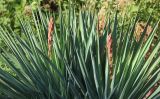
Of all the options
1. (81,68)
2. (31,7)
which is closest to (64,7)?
(31,7)

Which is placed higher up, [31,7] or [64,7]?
[31,7]

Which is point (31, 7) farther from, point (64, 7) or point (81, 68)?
point (81, 68)

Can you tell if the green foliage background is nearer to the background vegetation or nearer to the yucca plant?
the background vegetation

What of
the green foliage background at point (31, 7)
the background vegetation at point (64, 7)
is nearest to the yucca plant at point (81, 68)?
the background vegetation at point (64, 7)

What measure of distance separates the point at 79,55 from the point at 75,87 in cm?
24

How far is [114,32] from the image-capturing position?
3736 millimetres

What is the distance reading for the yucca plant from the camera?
329cm

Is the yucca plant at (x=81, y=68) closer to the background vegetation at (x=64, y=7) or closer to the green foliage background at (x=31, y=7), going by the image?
the background vegetation at (x=64, y=7)

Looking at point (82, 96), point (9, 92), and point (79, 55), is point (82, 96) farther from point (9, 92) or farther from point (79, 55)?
point (9, 92)

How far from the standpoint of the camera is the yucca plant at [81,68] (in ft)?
10.8

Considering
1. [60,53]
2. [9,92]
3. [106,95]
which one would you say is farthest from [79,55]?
[9,92]

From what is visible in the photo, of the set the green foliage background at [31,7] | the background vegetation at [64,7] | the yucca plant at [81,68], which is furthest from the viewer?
the green foliage background at [31,7]

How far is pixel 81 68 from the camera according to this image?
10.9 ft

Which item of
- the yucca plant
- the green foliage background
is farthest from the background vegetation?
the yucca plant
